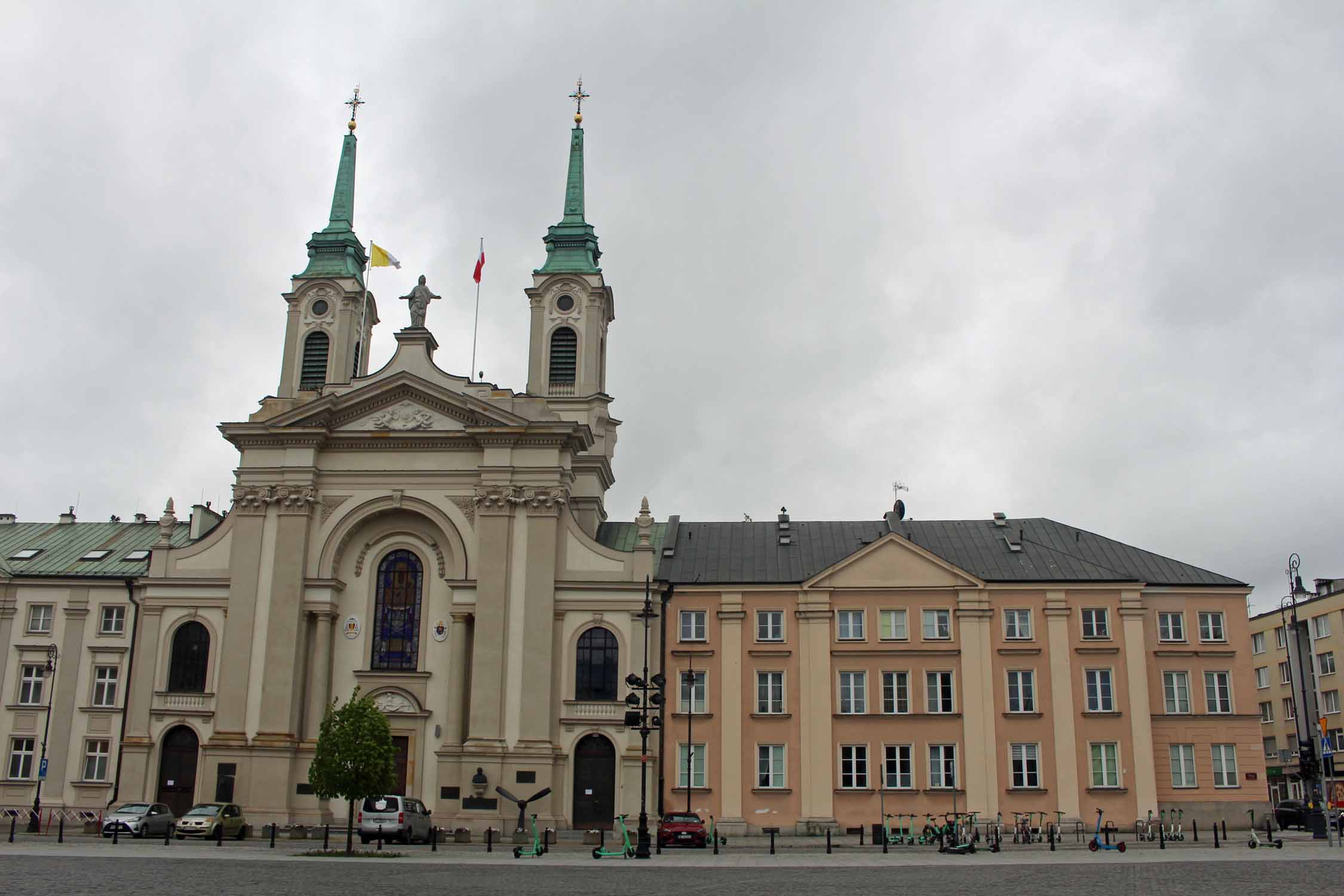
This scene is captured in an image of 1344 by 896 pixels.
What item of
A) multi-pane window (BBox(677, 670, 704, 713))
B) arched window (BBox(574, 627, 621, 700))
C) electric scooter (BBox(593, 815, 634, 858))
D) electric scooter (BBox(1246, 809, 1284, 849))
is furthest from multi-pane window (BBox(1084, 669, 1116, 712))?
electric scooter (BBox(593, 815, 634, 858))

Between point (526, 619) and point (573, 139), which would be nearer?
point (526, 619)

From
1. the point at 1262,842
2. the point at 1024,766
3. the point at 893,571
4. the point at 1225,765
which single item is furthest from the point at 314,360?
the point at 1262,842

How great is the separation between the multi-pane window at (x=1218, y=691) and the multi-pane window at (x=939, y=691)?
1055 cm

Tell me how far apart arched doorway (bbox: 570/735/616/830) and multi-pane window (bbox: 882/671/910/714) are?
11.4 m

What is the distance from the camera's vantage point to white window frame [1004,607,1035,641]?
5062 cm

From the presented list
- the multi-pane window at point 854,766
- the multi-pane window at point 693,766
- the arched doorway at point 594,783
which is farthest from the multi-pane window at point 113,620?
the multi-pane window at point 854,766

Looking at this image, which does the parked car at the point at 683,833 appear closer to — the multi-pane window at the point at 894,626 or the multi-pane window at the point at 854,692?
the multi-pane window at the point at 854,692

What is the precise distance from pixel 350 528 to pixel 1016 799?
2988cm

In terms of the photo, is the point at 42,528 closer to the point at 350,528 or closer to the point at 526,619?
the point at 350,528

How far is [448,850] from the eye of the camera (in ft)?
126

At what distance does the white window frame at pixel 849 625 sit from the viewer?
2007 inches

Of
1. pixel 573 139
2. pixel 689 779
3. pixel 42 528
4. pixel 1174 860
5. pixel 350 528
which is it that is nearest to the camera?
pixel 1174 860

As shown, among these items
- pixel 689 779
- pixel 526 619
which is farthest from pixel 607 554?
pixel 689 779

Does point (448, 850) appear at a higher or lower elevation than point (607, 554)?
lower
